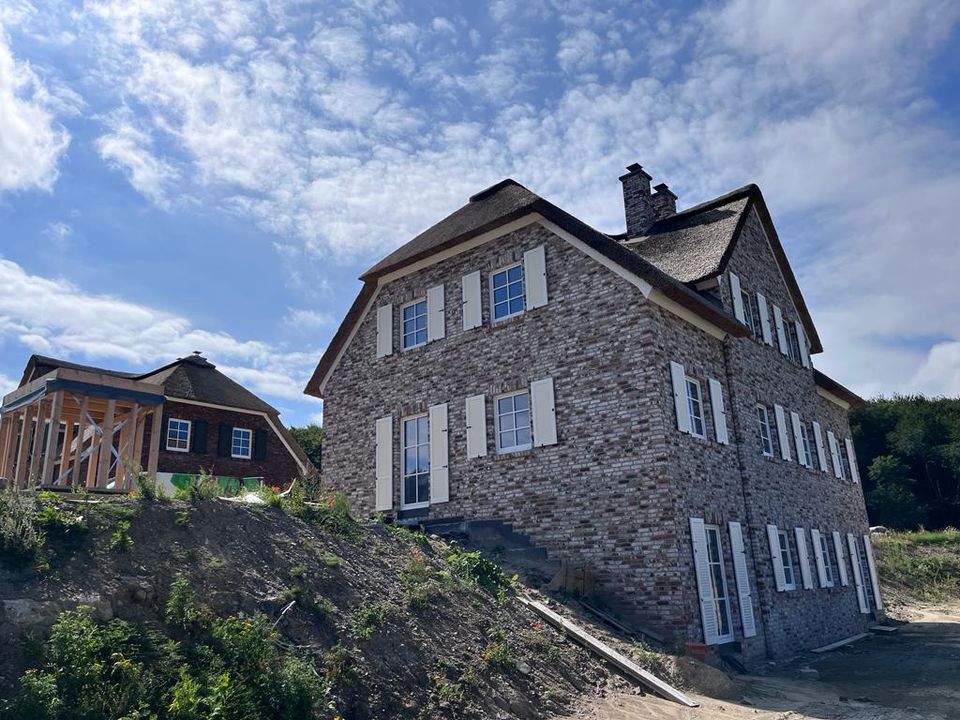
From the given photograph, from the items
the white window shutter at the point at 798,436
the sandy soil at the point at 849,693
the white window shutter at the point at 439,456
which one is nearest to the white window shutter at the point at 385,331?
the white window shutter at the point at 439,456

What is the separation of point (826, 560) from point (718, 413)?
600 cm

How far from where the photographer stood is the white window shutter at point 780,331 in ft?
56.6

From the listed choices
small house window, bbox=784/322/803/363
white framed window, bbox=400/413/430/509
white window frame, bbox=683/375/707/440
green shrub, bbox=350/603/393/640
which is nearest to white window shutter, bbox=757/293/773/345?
small house window, bbox=784/322/803/363

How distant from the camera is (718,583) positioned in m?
12.2

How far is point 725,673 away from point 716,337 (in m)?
6.25

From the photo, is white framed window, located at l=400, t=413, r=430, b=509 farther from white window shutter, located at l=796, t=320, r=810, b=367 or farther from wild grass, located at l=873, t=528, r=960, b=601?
wild grass, located at l=873, t=528, r=960, b=601

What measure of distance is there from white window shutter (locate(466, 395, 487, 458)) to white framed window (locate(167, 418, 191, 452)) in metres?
13.3

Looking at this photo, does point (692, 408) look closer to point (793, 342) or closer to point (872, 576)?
point (793, 342)

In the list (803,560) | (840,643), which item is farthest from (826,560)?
(803,560)

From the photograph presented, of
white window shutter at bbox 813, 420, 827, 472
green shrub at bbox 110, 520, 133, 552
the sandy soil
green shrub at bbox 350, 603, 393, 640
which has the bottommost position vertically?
the sandy soil

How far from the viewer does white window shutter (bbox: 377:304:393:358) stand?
16125 mm

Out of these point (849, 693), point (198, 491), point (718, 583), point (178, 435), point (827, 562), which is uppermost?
point (178, 435)

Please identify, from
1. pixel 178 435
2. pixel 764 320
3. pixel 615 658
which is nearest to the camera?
pixel 615 658

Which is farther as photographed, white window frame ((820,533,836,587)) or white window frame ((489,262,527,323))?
white window frame ((820,533,836,587))
